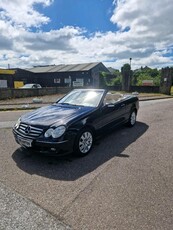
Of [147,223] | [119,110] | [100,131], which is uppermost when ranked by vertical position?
[119,110]

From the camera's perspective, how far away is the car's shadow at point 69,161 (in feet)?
11.9

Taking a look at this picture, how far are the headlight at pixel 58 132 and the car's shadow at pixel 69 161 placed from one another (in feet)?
2.07

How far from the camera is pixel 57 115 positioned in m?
4.38

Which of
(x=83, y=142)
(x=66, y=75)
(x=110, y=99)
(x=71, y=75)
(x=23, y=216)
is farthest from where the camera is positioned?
(x=66, y=75)

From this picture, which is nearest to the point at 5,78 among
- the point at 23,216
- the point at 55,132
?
the point at 55,132

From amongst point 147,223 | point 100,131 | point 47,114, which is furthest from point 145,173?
point 47,114

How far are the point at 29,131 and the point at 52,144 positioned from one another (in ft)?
2.04

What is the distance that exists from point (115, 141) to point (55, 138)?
7.02 ft

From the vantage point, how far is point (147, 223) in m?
2.38

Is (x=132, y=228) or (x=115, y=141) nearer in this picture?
(x=132, y=228)

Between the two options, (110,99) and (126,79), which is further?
(126,79)

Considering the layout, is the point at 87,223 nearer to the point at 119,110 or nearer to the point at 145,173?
the point at 145,173

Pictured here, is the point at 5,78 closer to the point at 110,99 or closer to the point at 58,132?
the point at 110,99

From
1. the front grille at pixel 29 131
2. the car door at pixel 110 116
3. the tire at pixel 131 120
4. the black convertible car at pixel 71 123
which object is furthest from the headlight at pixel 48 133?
the tire at pixel 131 120
